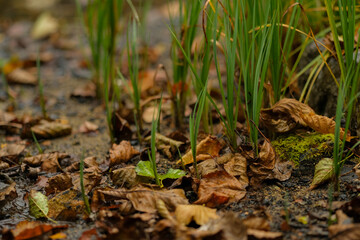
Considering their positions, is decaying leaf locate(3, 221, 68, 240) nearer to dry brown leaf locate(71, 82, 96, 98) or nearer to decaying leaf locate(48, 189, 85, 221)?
decaying leaf locate(48, 189, 85, 221)

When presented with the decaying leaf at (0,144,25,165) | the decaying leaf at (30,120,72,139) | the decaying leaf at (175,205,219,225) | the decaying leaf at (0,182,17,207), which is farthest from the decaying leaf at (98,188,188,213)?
the decaying leaf at (30,120,72,139)

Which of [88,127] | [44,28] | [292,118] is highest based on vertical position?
[44,28]

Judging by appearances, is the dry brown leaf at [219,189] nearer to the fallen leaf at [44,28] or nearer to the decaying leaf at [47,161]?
the decaying leaf at [47,161]

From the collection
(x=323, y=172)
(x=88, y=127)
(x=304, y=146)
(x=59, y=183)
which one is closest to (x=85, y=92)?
(x=88, y=127)

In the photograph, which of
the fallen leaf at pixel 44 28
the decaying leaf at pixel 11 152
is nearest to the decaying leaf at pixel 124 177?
the decaying leaf at pixel 11 152

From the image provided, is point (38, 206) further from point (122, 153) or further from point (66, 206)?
point (122, 153)

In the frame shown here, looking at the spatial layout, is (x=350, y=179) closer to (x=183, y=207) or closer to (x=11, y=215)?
(x=183, y=207)
